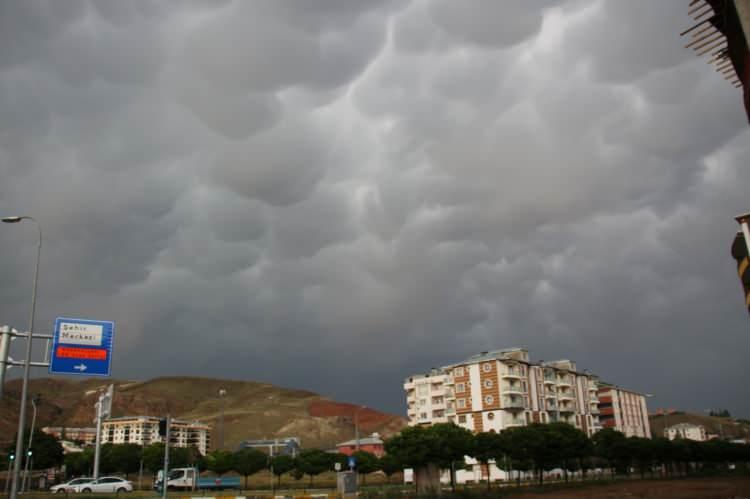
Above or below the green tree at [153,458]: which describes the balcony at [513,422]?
above

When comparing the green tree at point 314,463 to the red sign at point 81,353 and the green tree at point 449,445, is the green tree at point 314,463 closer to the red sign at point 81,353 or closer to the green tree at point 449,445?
the green tree at point 449,445

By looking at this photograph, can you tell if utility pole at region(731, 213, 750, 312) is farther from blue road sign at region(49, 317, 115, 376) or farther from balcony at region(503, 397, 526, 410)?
balcony at region(503, 397, 526, 410)

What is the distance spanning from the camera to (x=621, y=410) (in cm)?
14012

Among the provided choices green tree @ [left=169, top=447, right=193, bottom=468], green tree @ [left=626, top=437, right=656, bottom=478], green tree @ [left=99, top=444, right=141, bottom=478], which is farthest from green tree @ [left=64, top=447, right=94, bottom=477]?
green tree @ [left=626, top=437, right=656, bottom=478]

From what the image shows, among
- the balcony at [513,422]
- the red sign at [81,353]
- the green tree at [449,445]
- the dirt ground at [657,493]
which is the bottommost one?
the dirt ground at [657,493]

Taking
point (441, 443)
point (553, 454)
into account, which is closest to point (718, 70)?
point (441, 443)

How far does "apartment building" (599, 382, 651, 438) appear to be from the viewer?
137375mm

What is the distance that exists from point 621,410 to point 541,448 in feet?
285

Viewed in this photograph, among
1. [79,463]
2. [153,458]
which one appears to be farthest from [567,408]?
Answer: [79,463]

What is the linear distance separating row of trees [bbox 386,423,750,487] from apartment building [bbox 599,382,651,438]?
3275 centimetres

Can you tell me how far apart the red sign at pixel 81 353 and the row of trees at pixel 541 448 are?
26203mm

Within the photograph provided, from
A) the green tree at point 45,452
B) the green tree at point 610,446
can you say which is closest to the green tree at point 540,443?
the green tree at point 610,446

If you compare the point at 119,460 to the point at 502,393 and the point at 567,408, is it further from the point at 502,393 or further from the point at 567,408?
the point at 567,408

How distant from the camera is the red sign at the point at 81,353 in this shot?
29.1 meters
